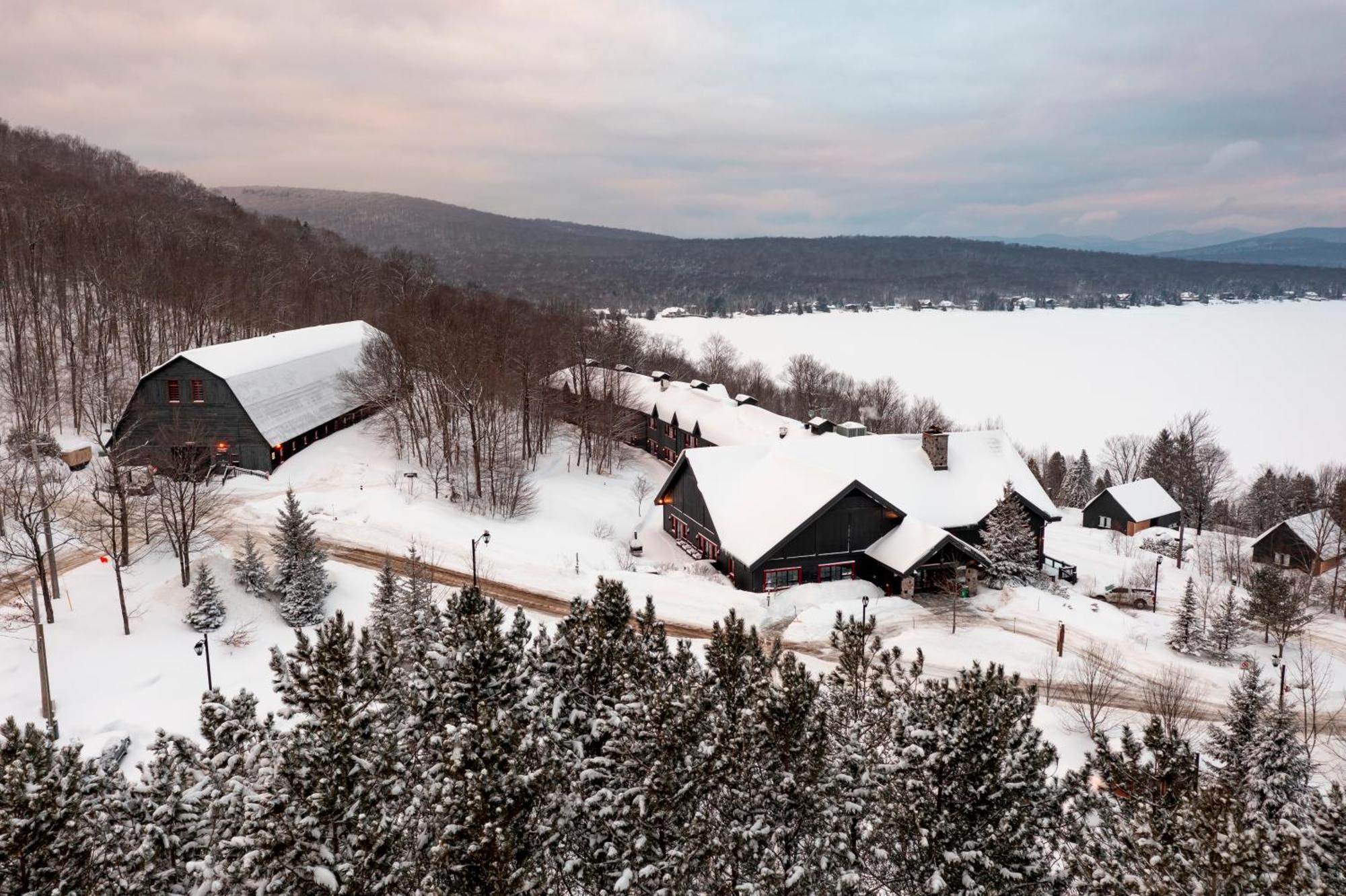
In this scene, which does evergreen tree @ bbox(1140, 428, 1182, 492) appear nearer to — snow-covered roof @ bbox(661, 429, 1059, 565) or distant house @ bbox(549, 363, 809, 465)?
distant house @ bbox(549, 363, 809, 465)

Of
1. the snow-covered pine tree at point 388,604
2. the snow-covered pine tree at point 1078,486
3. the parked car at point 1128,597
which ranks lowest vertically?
the snow-covered pine tree at point 1078,486

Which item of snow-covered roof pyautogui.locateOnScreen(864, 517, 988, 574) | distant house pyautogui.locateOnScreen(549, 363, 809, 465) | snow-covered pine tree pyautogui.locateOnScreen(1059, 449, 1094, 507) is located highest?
distant house pyautogui.locateOnScreen(549, 363, 809, 465)

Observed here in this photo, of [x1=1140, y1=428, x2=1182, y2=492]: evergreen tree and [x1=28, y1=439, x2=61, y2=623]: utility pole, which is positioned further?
[x1=1140, y1=428, x2=1182, y2=492]: evergreen tree

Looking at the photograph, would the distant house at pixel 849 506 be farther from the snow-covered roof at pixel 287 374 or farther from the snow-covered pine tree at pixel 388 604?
the snow-covered roof at pixel 287 374

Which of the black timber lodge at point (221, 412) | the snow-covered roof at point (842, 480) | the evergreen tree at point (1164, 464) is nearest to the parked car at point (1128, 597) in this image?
the snow-covered roof at point (842, 480)

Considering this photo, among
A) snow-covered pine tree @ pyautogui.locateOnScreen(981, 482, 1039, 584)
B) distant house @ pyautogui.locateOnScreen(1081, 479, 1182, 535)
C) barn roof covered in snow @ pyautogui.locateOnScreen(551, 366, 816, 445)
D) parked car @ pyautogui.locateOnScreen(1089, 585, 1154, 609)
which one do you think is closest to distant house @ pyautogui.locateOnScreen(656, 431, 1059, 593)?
snow-covered pine tree @ pyautogui.locateOnScreen(981, 482, 1039, 584)
